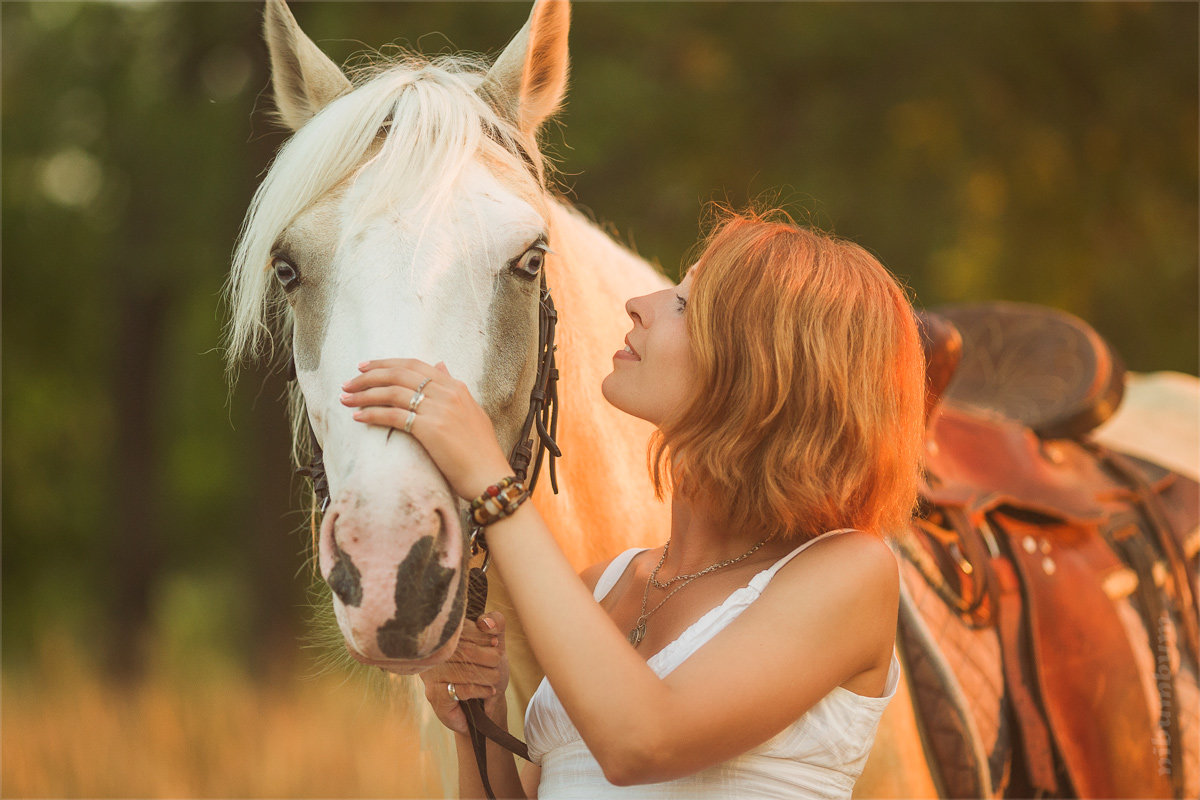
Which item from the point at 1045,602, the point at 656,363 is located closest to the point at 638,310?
the point at 656,363

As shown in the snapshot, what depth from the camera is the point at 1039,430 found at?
2896 mm

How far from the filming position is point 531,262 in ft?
5.16

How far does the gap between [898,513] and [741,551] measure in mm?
240

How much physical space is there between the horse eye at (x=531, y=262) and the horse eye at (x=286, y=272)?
0.36 meters

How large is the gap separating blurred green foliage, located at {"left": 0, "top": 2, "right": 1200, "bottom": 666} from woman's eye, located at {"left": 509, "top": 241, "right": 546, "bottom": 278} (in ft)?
15.2

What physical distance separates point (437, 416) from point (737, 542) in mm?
512

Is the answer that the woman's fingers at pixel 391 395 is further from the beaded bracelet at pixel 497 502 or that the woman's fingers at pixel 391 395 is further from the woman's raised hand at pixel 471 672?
the woman's raised hand at pixel 471 672

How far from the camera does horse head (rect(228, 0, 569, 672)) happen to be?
1.18 meters

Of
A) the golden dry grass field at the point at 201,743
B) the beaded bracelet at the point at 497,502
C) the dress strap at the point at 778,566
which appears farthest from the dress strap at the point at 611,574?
the golden dry grass field at the point at 201,743

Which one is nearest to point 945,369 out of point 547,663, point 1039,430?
point 1039,430

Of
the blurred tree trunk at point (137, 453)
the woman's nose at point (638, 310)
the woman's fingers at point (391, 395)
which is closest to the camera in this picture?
the woman's fingers at point (391, 395)

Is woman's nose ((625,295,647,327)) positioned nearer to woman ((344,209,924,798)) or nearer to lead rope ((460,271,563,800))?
woman ((344,209,924,798))

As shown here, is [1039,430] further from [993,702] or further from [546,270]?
[546,270]

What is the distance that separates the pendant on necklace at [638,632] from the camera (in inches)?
55.5
